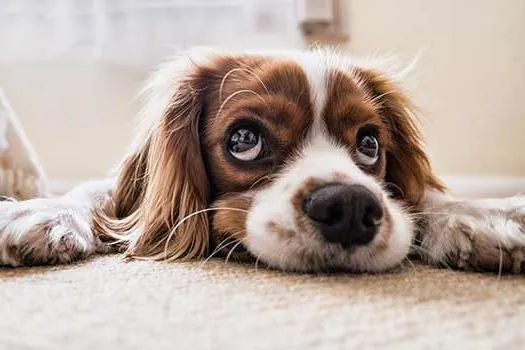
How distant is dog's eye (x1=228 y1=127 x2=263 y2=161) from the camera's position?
50.6 inches

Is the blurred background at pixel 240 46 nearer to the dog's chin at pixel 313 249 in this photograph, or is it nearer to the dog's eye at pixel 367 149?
the dog's eye at pixel 367 149

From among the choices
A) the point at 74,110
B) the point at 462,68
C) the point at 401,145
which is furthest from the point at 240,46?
the point at 401,145

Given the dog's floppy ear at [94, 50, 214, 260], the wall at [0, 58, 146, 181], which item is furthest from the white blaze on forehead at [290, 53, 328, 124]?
the wall at [0, 58, 146, 181]

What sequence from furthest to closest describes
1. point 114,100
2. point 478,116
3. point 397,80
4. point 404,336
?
point 114,100 → point 478,116 → point 397,80 → point 404,336

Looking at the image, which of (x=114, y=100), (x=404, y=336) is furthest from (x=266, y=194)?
(x=114, y=100)

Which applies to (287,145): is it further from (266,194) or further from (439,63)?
(439,63)

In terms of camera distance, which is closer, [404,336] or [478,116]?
[404,336]

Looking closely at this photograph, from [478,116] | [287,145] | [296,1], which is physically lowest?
[478,116]

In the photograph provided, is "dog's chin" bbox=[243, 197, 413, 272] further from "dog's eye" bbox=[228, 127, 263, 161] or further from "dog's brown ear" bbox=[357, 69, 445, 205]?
"dog's brown ear" bbox=[357, 69, 445, 205]

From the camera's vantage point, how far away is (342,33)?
9.37ft

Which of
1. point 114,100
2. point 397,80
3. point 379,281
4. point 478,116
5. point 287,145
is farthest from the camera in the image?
point 114,100

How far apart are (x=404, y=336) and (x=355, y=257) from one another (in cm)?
38

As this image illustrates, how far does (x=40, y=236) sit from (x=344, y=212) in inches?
19.3

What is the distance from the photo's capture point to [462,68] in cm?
286
